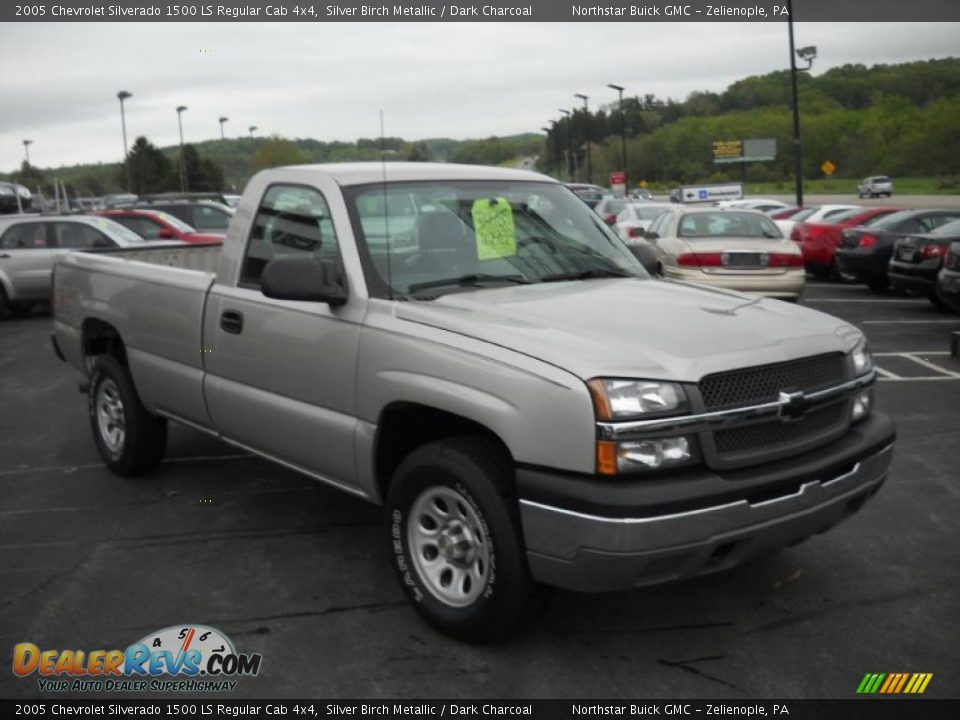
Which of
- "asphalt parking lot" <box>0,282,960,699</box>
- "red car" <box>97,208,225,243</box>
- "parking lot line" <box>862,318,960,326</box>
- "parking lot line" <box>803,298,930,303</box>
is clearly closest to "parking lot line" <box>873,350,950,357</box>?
"parking lot line" <box>862,318,960,326</box>

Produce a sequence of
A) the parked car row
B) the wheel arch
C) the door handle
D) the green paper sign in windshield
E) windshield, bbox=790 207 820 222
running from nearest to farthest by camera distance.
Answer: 1. the wheel arch
2. the green paper sign in windshield
3. the door handle
4. the parked car row
5. windshield, bbox=790 207 820 222

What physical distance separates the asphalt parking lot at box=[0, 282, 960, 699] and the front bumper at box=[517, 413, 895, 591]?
473 millimetres

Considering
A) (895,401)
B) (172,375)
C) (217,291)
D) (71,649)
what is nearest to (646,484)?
(71,649)

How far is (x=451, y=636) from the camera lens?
3795mm

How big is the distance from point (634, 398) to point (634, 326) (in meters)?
0.50

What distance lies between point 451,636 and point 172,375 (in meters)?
2.54

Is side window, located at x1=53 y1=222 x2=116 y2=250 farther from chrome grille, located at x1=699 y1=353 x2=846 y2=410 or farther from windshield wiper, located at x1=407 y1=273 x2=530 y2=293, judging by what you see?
chrome grille, located at x1=699 y1=353 x2=846 y2=410

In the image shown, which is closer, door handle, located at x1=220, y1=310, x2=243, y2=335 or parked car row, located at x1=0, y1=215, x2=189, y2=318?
door handle, located at x1=220, y1=310, x2=243, y2=335

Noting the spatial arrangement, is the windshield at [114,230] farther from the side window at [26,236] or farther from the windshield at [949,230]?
the windshield at [949,230]

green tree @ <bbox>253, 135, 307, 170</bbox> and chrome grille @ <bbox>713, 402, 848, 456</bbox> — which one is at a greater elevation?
green tree @ <bbox>253, 135, 307, 170</bbox>

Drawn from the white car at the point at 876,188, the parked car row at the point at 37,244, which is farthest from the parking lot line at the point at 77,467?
the white car at the point at 876,188

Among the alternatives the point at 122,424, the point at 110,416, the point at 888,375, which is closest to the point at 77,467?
the point at 110,416

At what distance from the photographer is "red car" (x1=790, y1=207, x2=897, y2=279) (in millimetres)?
18484

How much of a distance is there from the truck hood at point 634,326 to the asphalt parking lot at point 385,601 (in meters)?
1.13
